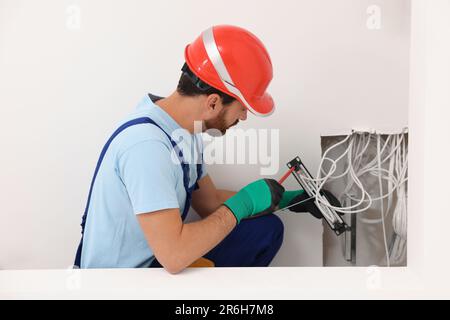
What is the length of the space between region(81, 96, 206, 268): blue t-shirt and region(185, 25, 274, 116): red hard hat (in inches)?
7.9

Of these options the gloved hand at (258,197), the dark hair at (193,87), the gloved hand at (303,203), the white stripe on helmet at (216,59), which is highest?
the white stripe on helmet at (216,59)

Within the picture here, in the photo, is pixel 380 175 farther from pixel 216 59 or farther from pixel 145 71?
pixel 145 71

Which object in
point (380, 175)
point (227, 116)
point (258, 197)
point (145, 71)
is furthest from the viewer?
point (145, 71)

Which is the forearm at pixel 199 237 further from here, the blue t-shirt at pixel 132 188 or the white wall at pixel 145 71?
the white wall at pixel 145 71

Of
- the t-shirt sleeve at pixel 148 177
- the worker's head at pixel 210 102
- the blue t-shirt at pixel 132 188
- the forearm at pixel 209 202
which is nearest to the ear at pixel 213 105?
the worker's head at pixel 210 102

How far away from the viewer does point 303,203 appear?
1746 mm

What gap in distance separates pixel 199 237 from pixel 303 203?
0.69m

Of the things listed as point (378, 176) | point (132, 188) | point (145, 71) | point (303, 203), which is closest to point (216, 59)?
point (132, 188)

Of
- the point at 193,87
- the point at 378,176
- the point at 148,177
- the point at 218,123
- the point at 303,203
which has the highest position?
the point at 193,87

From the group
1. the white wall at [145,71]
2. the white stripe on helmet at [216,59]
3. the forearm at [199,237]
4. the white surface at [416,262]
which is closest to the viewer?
the white surface at [416,262]

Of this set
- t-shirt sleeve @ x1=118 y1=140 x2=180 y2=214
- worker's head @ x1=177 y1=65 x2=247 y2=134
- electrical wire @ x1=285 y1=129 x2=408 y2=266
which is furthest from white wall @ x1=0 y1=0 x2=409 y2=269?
t-shirt sleeve @ x1=118 y1=140 x2=180 y2=214

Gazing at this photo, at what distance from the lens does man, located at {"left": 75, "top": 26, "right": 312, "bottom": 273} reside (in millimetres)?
1123

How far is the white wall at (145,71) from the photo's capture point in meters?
1.76
